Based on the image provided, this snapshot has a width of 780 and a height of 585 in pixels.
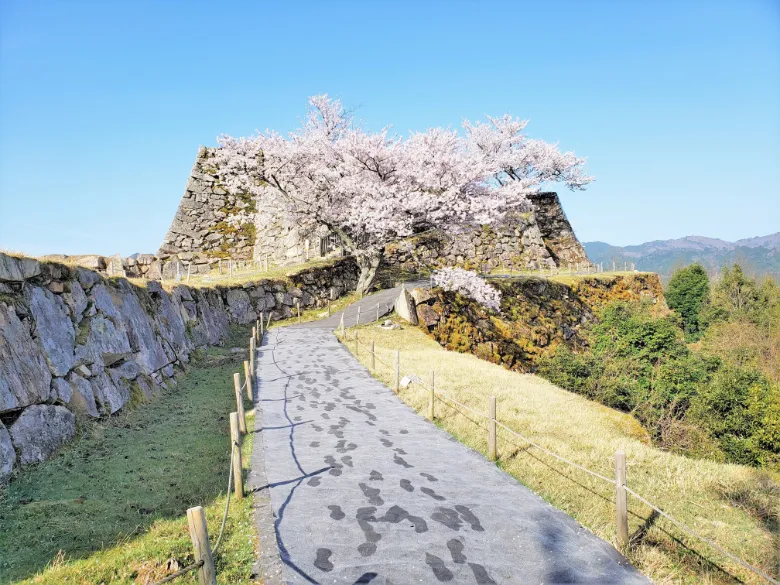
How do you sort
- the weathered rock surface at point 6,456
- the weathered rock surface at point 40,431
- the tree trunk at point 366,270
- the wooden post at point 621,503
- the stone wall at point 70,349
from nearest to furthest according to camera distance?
the wooden post at point 621,503
the weathered rock surface at point 6,456
the weathered rock surface at point 40,431
the stone wall at point 70,349
the tree trunk at point 366,270

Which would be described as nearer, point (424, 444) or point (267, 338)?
point (424, 444)

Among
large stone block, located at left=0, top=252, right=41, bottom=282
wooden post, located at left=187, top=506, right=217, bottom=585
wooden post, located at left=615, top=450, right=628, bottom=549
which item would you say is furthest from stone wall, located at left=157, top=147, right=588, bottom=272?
wooden post, located at left=187, top=506, right=217, bottom=585

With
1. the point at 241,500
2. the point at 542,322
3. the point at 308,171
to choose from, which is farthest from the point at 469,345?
the point at 241,500

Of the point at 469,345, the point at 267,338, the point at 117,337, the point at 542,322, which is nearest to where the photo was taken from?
the point at 117,337

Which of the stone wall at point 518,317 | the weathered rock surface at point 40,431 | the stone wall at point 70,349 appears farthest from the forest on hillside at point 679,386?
the weathered rock surface at point 40,431

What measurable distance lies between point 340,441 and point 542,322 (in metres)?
26.0

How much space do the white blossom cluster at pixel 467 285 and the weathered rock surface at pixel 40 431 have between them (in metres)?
22.8

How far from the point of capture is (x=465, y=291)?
102ft

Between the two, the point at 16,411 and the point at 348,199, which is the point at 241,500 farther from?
the point at 348,199

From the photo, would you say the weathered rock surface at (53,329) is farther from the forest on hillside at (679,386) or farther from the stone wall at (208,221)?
the stone wall at (208,221)

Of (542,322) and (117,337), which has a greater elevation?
(117,337)

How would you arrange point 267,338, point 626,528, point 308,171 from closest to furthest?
1. point 626,528
2. point 267,338
3. point 308,171

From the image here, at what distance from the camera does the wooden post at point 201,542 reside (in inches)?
184

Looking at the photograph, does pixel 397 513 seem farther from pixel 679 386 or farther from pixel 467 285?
pixel 467 285
